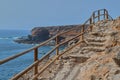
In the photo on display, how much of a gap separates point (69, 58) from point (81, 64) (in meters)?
1.03

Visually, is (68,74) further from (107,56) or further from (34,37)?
(34,37)

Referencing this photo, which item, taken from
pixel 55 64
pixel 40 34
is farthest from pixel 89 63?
pixel 40 34

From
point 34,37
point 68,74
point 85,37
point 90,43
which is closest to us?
point 68,74

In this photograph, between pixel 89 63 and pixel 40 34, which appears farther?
pixel 40 34

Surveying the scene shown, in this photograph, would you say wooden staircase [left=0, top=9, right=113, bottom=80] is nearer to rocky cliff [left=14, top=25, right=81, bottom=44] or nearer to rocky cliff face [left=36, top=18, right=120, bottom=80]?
rocky cliff face [left=36, top=18, right=120, bottom=80]

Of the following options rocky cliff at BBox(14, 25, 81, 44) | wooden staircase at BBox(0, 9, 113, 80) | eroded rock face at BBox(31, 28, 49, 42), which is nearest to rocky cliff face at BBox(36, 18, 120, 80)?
wooden staircase at BBox(0, 9, 113, 80)

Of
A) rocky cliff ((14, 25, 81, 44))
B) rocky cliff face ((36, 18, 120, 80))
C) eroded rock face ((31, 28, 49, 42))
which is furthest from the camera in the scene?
eroded rock face ((31, 28, 49, 42))

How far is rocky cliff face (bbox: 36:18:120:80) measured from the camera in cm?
917

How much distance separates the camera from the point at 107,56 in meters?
10.6

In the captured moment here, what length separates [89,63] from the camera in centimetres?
1131

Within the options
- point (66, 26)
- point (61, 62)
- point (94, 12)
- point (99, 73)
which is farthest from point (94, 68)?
point (66, 26)

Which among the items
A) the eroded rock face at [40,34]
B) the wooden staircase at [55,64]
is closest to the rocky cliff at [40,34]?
the eroded rock face at [40,34]

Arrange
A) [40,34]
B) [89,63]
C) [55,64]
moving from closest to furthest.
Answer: [89,63] < [55,64] < [40,34]

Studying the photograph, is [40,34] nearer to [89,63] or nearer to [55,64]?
[55,64]
